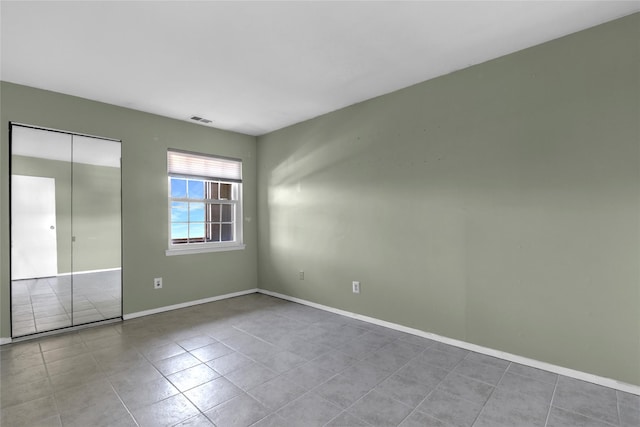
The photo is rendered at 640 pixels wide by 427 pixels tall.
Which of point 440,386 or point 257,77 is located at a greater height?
point 257,77

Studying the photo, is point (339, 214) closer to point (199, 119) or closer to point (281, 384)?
point (281, 384)

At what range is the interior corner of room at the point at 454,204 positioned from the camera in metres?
2.15

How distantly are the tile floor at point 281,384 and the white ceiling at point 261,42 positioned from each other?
2.53 meters

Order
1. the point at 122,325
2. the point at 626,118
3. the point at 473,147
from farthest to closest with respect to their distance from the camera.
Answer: the point at 122,325, the point at 473,147, the point at 626,118

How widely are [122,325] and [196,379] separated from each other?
5.75 feet

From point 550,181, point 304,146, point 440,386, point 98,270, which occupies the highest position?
point 304,146

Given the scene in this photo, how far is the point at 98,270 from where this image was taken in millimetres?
3496

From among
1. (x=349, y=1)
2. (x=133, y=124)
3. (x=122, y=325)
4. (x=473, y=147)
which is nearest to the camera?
(x=349, y=1)

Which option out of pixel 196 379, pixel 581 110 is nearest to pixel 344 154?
pixel 581 110

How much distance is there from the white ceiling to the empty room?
2cm

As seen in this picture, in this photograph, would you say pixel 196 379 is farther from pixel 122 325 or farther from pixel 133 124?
pixel 133 124

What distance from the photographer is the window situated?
4.18m

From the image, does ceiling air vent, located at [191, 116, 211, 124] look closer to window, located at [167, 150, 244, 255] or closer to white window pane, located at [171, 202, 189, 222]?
window, located at [167, 150, 244, 255]

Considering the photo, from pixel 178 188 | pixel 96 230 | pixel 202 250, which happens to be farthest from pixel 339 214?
pixel 96 230
